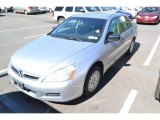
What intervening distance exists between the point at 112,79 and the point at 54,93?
2.05 metres

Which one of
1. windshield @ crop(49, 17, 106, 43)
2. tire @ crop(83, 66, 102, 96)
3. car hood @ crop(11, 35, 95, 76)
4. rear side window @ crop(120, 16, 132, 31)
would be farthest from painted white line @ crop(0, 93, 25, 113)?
rear side window @ crop(120, 16, 132, 31)

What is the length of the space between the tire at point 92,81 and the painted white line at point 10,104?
4.20 feet

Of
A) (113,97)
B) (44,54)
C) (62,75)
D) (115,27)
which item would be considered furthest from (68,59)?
(115,27)

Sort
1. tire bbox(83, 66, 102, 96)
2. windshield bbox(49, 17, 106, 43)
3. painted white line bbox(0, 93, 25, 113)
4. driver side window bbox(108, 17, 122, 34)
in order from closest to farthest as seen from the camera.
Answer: painted white line bbox(0, 93, 25, 113) < tire bbox(83, 66, 102, 96) < windshield bbox(49, 17, 106, 43) < driver side window bbox(108, 17, 122, 34)

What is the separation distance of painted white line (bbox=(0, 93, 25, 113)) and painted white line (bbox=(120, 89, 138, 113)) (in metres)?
1.91

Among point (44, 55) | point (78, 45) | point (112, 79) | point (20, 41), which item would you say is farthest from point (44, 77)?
point (20, 41)

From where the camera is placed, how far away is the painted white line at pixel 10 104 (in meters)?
3.80

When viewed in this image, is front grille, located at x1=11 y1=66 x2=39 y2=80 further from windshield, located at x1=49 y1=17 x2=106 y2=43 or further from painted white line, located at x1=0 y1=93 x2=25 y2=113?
windshield, located at x1=49 y1=17 x2=106 y2=43

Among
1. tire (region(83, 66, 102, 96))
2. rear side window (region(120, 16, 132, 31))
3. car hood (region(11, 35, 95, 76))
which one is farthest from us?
rear side window (region(120, 16, 132, 31))

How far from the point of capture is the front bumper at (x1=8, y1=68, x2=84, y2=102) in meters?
3.56

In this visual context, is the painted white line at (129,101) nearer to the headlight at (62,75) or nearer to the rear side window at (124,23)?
the headlight at (62,75)

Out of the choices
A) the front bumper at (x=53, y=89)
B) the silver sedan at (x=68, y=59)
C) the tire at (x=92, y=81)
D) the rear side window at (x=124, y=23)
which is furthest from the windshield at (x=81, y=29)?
the front bumper at (x=53, y=89)

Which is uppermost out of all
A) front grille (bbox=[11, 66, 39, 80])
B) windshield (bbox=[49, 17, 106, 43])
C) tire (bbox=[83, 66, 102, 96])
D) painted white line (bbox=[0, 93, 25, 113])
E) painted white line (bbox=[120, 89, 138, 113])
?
windshield (bbox=[49, 17, 106, 43])

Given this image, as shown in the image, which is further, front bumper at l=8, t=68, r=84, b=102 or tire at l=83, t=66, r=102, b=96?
tire at l=83, t=66, r=102, b=96
